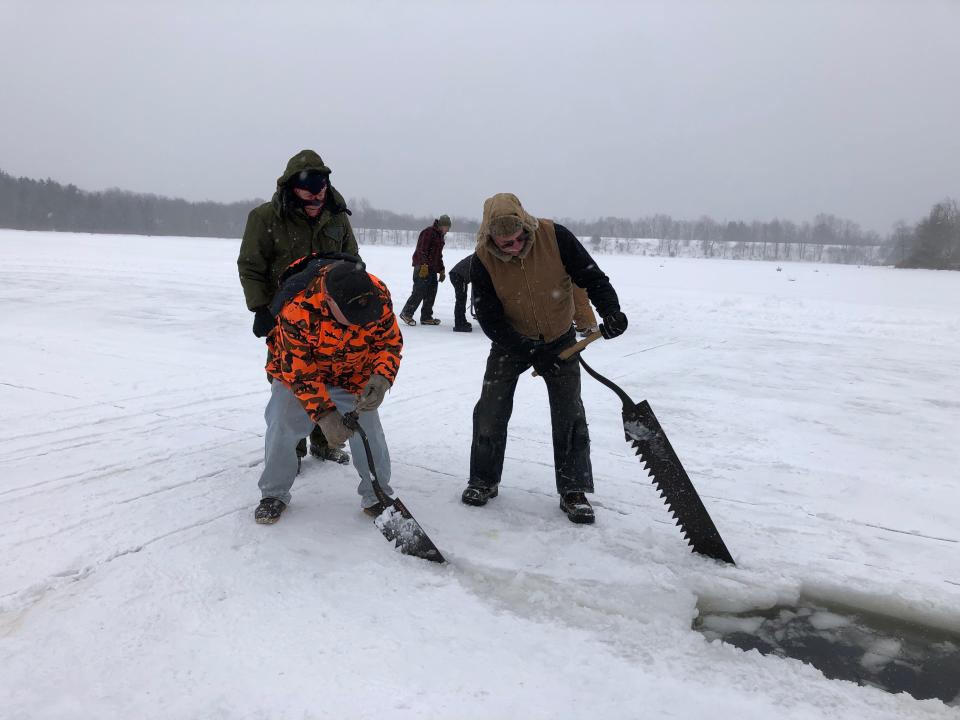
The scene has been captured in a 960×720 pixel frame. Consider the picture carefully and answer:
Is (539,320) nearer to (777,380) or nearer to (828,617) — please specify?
(828,617)

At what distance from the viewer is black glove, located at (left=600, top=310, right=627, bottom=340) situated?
121 inches

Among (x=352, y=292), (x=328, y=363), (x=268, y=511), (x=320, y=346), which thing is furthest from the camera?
(x=268, y=511)

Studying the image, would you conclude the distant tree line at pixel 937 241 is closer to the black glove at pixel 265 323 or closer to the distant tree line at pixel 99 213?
the black glove at pixel 265 323

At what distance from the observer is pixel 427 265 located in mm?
9727

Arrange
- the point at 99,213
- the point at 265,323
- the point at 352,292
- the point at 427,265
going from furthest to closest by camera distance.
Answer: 1. the point at 99,213
2. the point at 427,265
3. the point at 265,323
4. the point at 352,292

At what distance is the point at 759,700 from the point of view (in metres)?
2.01

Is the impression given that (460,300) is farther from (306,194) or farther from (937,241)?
(937,241)

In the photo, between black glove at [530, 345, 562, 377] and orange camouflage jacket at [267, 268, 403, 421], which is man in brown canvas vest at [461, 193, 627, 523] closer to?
black glove at [530, 345, 562, 377]

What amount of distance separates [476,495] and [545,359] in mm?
844

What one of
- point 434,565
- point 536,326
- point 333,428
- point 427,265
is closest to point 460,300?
point 427,265

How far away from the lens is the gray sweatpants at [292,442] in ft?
10.1

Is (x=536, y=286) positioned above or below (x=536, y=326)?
above

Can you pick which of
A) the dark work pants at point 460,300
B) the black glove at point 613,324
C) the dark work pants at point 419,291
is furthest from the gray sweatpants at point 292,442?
the dark work pants at point 419,291

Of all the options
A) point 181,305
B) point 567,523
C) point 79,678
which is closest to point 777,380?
point 567,523
